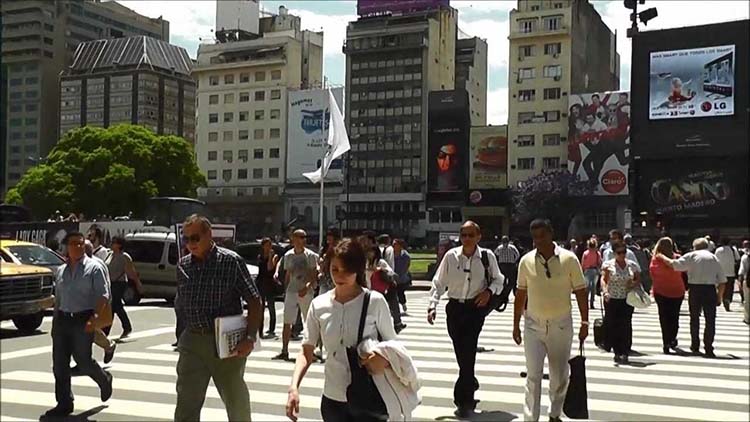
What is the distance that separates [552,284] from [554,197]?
71.0m

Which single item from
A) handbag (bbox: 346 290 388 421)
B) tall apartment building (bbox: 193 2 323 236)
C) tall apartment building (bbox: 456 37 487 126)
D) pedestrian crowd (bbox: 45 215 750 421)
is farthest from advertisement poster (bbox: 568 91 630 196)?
handbag (bbox: 346 290 388 421)

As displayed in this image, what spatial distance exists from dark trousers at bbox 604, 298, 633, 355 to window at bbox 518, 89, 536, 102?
75686 mm

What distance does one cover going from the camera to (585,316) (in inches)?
300

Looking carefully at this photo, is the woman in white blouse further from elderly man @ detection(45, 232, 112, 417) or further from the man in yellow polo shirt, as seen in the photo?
elderly man @ detection(45, 232, 112, 417)

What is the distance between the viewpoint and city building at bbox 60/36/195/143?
195 feet

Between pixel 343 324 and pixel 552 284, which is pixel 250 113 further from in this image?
pixel 343 324

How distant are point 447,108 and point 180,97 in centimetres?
4291

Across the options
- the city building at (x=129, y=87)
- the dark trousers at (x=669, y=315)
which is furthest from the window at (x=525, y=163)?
the dark trousers at (x=669, y=315)

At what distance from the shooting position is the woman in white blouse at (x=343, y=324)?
4738 mm

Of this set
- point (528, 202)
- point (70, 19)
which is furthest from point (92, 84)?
point (70, 19)

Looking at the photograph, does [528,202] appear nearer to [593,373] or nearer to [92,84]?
[92,84]

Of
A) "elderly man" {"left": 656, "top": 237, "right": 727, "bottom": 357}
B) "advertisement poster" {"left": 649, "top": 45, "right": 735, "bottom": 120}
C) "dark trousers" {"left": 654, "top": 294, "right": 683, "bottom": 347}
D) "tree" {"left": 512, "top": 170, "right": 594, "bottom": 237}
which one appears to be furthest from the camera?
"tree" {"left": 512, "top": 170, "right": 594, "bottom": 237}

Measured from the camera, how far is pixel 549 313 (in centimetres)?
727

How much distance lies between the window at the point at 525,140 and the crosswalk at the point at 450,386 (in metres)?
71.9
